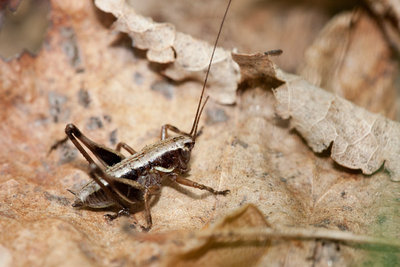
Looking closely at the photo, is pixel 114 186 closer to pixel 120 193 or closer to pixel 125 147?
pixel 120 193

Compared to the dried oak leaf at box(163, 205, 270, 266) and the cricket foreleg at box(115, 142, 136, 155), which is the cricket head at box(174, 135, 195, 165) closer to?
the cricket foreleg at box(115, 142, 136, 155)

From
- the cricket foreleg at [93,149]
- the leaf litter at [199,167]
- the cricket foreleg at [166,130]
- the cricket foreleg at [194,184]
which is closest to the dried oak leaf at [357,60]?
the leaf litter at [199,167]

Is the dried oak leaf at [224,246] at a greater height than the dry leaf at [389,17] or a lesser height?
lesser

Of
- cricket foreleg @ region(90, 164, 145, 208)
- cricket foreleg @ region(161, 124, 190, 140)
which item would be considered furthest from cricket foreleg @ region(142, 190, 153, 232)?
cricket foreleg @ region(161, 124, 190, 140)

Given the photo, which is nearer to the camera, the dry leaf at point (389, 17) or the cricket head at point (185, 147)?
the cricket head at point (185, 147)

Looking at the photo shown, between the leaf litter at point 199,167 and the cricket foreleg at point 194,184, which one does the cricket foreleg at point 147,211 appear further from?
the cricket foreleg at point 194,184

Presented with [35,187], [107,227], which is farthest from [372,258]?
[35,187]

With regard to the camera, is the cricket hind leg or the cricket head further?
the cricket head
